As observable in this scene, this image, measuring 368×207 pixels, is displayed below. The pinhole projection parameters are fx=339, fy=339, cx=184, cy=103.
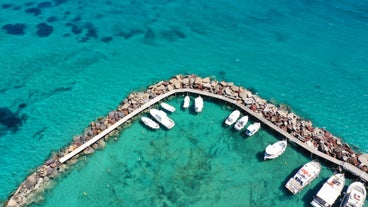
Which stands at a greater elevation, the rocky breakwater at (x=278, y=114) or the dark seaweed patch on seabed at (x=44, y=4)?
the rocky breakwater at (x=278, y=114)

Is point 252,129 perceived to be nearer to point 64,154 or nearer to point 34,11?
point 64,154

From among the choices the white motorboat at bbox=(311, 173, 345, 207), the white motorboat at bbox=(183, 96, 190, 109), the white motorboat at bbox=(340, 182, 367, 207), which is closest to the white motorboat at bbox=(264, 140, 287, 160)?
the white motorboat at bbox=(311, 173, 345, 207)

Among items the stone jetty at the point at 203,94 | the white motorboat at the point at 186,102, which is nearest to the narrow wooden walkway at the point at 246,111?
the stone jetty at the point at 203,94

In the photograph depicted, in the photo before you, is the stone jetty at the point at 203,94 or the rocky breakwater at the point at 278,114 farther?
the rocky breakwater at the point at 278,114

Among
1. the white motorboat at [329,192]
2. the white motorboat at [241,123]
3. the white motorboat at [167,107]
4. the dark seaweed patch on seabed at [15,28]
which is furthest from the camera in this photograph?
the dark seaweed patch on seabed at [15,28]

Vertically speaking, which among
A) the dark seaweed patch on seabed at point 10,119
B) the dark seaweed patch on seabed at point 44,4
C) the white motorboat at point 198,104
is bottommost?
the dark seaweed patch on seabed at point 10,119

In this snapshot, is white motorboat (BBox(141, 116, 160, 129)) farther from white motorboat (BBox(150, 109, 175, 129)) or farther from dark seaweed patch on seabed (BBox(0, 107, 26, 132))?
dark seaweed patch on seabed (BBox(0, 107, 26, 132))

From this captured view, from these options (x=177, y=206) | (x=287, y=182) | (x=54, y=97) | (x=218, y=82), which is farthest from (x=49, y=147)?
(x=287, y=182)

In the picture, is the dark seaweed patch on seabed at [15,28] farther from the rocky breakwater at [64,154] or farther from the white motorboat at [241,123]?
the white motorboat at [241,123]
